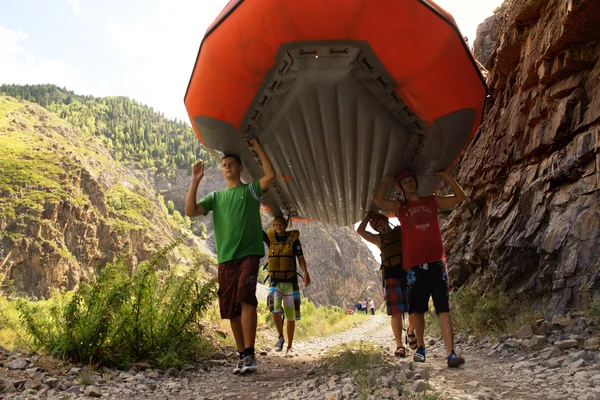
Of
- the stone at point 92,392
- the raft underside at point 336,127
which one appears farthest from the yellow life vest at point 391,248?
the stone at point 92,392

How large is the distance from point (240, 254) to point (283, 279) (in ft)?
5.68

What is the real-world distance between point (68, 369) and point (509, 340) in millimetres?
3522

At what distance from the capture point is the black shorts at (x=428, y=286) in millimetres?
3260

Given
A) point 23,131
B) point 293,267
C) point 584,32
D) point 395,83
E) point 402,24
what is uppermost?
point 23,131

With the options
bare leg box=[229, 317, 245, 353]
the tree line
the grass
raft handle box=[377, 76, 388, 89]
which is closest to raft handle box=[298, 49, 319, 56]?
raft handle box=[377, 76, 388, 89]

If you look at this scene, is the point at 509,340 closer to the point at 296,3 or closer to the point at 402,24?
the point at 402,24

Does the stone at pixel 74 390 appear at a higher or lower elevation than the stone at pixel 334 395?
higher

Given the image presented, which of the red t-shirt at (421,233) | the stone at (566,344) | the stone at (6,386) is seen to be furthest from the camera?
the red t-shirt at (421,233)

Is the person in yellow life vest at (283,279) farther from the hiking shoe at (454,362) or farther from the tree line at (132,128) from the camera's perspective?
the tree line at (132,128)

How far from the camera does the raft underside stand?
306 cm

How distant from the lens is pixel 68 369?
9.39ft

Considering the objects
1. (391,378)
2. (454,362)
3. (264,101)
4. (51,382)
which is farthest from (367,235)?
(51,382)

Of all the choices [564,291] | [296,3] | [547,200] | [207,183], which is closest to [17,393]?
[296,3]

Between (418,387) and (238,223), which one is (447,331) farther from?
(238,223)
